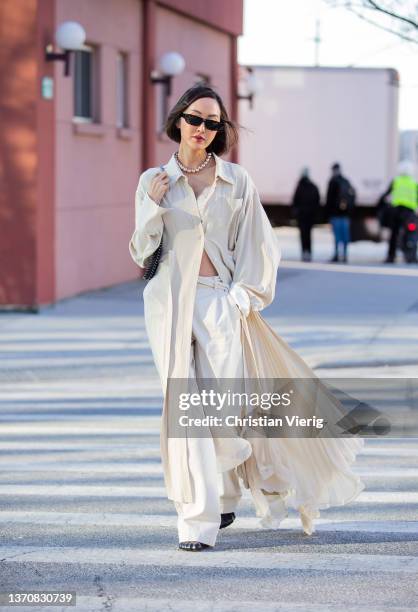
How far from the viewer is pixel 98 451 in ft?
30.4

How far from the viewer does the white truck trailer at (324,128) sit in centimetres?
3434

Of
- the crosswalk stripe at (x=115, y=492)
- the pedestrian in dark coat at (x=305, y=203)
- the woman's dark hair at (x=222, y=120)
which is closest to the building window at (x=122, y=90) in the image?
the pedestrian in dark coat at (x=305, y=203)

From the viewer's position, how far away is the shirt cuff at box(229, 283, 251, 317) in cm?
655

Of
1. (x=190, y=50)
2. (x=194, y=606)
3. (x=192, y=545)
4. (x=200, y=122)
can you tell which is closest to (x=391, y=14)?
(x=190, y=50)

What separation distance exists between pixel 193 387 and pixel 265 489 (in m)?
0.57

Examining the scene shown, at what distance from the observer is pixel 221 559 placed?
6.31m

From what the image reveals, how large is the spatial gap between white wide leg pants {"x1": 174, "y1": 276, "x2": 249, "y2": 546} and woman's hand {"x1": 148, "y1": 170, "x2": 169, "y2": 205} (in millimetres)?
384

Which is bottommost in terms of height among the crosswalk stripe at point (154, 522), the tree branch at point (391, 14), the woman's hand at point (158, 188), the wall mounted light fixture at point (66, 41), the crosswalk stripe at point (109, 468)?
the crosswalk stripe at point (109, 468)

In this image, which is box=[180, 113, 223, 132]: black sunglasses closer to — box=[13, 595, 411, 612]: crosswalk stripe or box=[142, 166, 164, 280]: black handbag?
box=[142, 166, 164, 280]: black handbag

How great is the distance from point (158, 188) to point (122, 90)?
51.8ft

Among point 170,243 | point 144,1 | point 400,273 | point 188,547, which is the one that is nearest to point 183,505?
point 188,547

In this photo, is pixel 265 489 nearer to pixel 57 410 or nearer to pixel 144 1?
pixel 57 410

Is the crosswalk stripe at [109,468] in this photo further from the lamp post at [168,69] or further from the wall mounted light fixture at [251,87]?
the wall mounted light fixture at [251,87]

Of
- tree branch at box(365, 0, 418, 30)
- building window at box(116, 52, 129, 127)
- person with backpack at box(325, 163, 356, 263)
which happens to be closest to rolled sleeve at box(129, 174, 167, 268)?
tree branch at box(365, 0, 418, 30)
